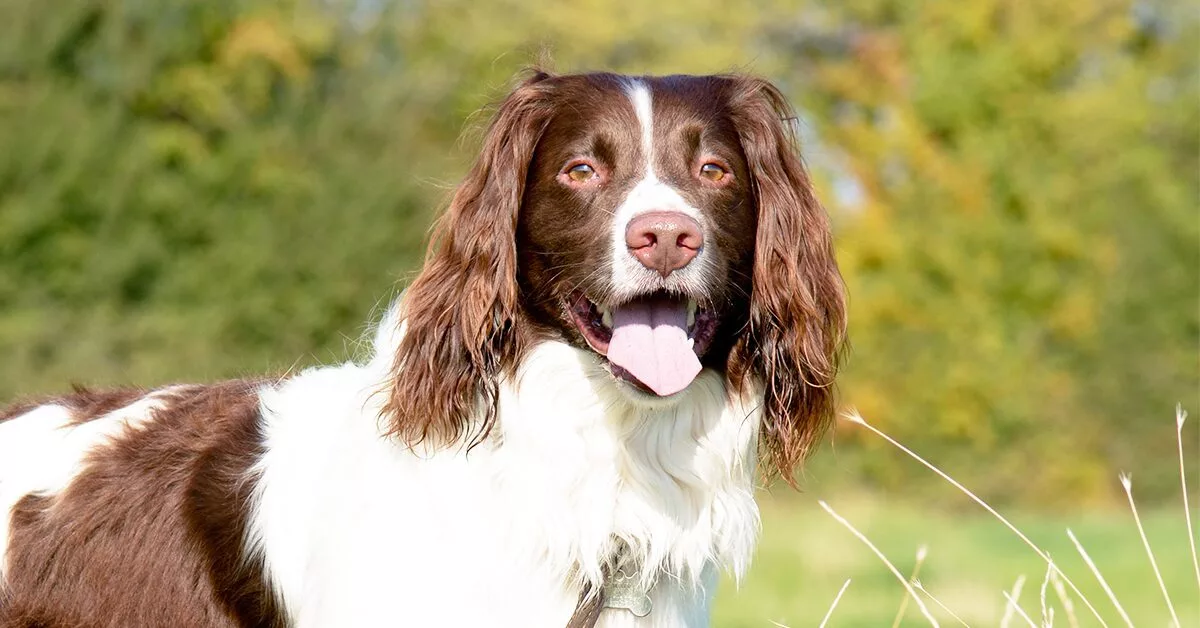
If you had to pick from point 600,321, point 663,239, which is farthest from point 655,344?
point 663,239

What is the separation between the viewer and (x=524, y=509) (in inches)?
157

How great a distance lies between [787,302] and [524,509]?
0.93 m

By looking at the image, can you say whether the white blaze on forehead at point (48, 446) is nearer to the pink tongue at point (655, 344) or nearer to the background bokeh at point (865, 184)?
the pink tongue at point (655, 344)

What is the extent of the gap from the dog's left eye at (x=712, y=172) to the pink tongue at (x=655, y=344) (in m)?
0.38

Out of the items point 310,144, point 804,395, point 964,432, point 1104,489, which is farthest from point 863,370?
point 804,395

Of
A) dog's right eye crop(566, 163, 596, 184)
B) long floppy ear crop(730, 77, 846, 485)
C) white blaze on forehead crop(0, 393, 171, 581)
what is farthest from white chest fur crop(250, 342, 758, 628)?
white blaze on forehead crop(0, 393, 171, 581)

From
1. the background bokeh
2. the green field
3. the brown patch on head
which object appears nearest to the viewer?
the brown patch on head

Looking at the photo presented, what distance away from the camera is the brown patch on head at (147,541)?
4.24m

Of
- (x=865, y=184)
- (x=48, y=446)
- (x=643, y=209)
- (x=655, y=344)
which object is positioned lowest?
(x=865, y=184)

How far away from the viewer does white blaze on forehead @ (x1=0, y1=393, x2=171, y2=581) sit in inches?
175

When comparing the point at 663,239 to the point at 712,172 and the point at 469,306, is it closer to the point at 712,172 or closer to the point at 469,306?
the point at 712,172

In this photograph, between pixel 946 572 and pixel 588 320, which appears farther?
pixel 946 572

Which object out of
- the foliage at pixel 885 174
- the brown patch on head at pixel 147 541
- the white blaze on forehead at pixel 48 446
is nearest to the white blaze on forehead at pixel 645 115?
the brown patch on head at pixel 147 541

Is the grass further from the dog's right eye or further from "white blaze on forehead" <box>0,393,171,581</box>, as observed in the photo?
"white blaze on forehead" <box>0,393,171,581</box>
